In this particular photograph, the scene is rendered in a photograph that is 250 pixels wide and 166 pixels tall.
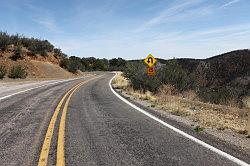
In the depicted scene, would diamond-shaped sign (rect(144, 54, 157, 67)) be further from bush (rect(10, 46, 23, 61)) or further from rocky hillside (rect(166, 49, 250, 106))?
bush (rect(10, 46, 23, 61))

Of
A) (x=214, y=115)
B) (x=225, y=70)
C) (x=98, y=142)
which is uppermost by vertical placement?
(x=225, y=70)

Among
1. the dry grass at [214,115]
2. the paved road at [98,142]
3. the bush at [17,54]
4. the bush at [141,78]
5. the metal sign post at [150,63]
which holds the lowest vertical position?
the dry grass at [214,115]

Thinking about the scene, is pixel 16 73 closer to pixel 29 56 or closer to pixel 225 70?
pixel 29 56

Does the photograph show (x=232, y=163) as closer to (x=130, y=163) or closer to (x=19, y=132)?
(x=130, y=163)

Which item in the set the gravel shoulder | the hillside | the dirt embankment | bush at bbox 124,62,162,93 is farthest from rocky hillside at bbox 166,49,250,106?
the gravel shoulder

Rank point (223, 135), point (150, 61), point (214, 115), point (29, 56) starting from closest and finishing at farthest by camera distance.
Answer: point (223, 135) → point (214, 115) → point (150, 61) → point (29, 56)

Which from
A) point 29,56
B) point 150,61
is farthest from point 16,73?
point 150,61

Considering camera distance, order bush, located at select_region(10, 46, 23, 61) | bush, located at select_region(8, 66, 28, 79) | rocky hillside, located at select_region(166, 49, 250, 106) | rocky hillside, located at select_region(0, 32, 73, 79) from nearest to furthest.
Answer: bush, located at select_region(8, 66, 28, 79) < rocky hillside, located at select_region(166, 49, 250, 106) < rocky hillside, located at select_region(0, 32, 73, 79) < bush, located at select_region(10, 46, 23, 61)

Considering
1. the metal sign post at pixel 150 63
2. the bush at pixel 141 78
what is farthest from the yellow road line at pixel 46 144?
the bush at pixel 141 78

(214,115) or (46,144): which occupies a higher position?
(46,144)

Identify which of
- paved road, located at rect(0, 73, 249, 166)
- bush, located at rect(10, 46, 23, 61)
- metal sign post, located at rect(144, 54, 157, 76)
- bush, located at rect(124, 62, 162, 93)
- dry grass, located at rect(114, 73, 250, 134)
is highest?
bush, located at rect(10, 46, 23, 61)

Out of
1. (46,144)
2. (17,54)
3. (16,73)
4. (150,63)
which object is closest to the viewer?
(46,144)

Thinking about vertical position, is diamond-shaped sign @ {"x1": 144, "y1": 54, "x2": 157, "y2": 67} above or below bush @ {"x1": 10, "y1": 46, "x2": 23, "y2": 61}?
below

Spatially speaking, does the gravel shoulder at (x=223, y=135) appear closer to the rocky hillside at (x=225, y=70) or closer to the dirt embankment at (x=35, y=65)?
the rocky hillside at (x=225, y=70)
